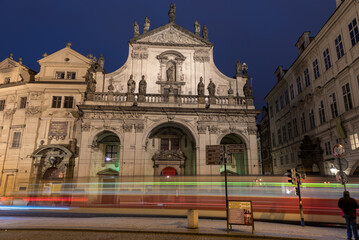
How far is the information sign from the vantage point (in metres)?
10.6

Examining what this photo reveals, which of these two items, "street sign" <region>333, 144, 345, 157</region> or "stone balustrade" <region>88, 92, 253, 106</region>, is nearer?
"street sign" <region>333, 144, 345, 157</region>

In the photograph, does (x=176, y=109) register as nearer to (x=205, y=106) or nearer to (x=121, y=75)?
(x=205, y=106)

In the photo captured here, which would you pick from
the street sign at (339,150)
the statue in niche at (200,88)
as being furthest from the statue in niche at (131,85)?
the street sign at (339,150)

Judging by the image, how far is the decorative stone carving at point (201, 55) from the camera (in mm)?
30375

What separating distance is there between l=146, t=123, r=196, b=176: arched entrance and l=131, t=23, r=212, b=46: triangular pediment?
10602 millimetres

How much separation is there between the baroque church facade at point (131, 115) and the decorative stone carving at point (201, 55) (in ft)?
0.40

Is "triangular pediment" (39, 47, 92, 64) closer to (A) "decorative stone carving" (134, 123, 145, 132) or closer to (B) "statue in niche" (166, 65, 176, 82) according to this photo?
(B) "statue in niche" (166, 65, 176, 82)

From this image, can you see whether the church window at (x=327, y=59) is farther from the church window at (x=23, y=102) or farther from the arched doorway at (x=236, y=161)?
the church window at (x=23, y=102)

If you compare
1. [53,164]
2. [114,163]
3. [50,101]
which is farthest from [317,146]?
[50,101]

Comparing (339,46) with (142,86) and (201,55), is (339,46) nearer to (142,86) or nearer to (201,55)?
(201,55)

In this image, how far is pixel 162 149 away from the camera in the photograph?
28.5m

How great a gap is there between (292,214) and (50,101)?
28007 mm

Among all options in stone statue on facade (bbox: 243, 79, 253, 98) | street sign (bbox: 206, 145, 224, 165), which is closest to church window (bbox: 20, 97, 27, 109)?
stone statue on facade (bbox: 243, 79, 253, 98)

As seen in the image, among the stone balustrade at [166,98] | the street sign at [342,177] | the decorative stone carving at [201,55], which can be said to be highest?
the decorative stone carving at [201,55]
